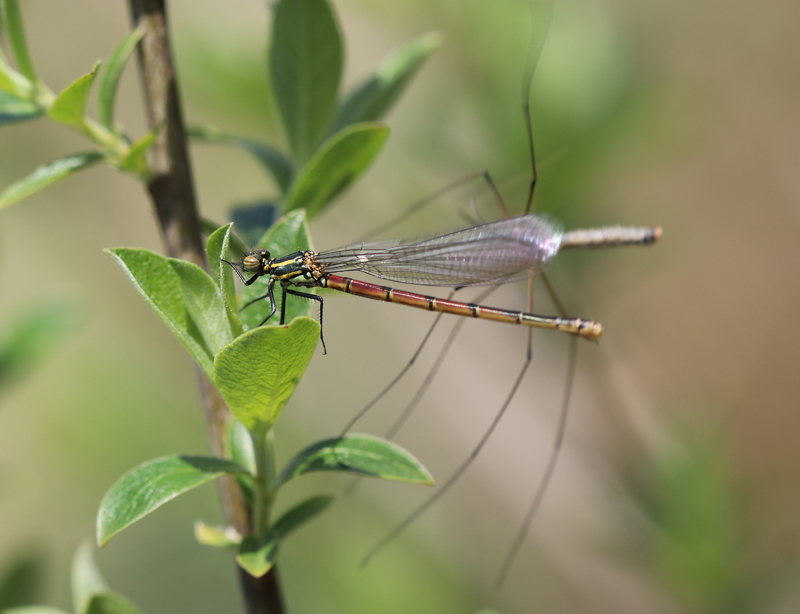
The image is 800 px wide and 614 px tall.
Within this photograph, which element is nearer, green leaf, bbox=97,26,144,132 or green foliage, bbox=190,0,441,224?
green leaf, bbox=97,26,144,132

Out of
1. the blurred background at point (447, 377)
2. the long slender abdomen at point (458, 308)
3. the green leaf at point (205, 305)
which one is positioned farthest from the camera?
the blurred background at point (447, 377)

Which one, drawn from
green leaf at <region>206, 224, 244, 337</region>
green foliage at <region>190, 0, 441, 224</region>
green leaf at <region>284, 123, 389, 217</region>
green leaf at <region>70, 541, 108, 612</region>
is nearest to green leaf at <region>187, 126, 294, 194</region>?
green foliage at <region>190, 0, 441, 224</region>

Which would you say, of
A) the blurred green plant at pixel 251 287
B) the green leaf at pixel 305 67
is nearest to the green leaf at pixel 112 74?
the blurred green plant at pixel 251 287

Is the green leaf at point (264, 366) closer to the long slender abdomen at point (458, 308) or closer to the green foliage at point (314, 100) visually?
the green foliage at point (314, 100)

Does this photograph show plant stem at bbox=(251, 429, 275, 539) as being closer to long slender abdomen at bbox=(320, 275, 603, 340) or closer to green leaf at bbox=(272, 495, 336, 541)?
green leaf at bbox=(272, 495, 336, 541)

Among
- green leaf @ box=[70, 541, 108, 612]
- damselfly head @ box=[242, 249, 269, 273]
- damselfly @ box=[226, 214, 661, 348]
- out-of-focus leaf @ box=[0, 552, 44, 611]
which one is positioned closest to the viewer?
green leaf @ box=[70, 541, 108, 612]

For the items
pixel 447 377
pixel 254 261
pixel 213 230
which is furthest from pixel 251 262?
pixel 447 377

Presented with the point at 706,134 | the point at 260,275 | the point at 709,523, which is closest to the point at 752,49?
the point at 706,134
